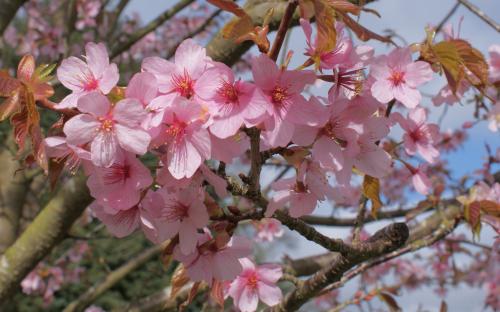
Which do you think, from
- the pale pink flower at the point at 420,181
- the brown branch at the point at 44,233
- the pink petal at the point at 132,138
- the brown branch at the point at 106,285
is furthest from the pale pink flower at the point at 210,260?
the brown branch at the point at 106,285

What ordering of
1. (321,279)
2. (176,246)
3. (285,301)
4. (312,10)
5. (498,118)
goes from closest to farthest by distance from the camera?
(312,10) → (176,246) → (321,279) → (285,301) → (498,118)

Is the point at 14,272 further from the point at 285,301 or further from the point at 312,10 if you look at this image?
the point at 312,10

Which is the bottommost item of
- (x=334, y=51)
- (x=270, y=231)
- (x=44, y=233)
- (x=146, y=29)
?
(x=270, y=231)

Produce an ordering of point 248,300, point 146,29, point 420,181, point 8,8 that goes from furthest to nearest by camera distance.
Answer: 1. point 146,29
2. point 8,8
3. point 420,181
4. point 248,300

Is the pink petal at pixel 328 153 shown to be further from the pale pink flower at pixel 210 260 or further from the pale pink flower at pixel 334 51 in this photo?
the pale pink flower at pixel 210 260

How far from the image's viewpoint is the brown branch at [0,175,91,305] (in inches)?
71.1

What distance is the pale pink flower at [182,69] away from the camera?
2.32 feet

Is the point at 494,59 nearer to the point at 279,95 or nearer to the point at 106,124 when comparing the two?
the point at 279,95

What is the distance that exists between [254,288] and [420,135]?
1.74 feet

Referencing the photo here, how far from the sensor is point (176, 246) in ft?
2.82

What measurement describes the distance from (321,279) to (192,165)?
558mm

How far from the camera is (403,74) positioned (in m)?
0.89

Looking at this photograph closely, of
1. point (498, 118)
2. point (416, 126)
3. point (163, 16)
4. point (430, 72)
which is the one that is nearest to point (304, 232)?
point (430, 72)

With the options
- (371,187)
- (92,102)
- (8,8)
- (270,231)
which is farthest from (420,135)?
(270,231)
